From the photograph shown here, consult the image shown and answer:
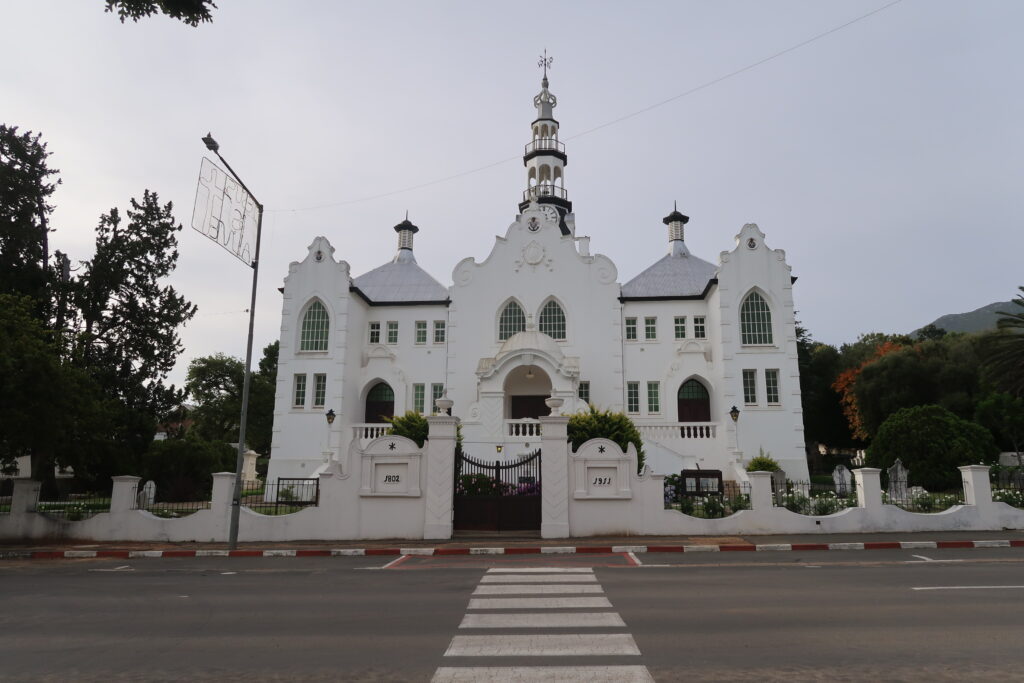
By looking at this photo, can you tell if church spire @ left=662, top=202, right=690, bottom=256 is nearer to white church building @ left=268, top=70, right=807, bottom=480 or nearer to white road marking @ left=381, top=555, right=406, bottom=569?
white church building @ left=268, top=70, right=807, bottom=480

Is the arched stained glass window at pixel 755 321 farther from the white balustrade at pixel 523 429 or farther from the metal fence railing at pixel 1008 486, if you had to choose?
the white balustrade at pixel 523 429

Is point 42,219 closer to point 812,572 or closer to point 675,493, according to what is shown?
point 675,493

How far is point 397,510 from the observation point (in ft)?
55.0

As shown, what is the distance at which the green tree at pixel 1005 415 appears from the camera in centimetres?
3219

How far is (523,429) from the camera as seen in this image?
1094 inches

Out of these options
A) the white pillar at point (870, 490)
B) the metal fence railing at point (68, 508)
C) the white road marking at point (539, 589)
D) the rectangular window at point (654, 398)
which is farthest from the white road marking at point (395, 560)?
the rectangular window at point (654, 398)

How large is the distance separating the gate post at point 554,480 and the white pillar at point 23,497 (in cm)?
1367

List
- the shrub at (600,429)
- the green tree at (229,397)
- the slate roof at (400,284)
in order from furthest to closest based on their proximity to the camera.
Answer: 1. the green tree at (229,397)
2. the slate roof at (400,284)
3. the shrub at (600,429)

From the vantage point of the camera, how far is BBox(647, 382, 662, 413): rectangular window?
3155 cm

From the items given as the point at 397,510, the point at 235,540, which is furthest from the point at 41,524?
the point at 397,510

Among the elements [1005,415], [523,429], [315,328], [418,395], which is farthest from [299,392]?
[1005,415]

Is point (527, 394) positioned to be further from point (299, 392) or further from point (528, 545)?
point (528, 545)

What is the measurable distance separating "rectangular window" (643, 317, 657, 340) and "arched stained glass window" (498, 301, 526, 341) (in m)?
6.17

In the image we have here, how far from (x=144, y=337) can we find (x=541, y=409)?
20.6 metres
